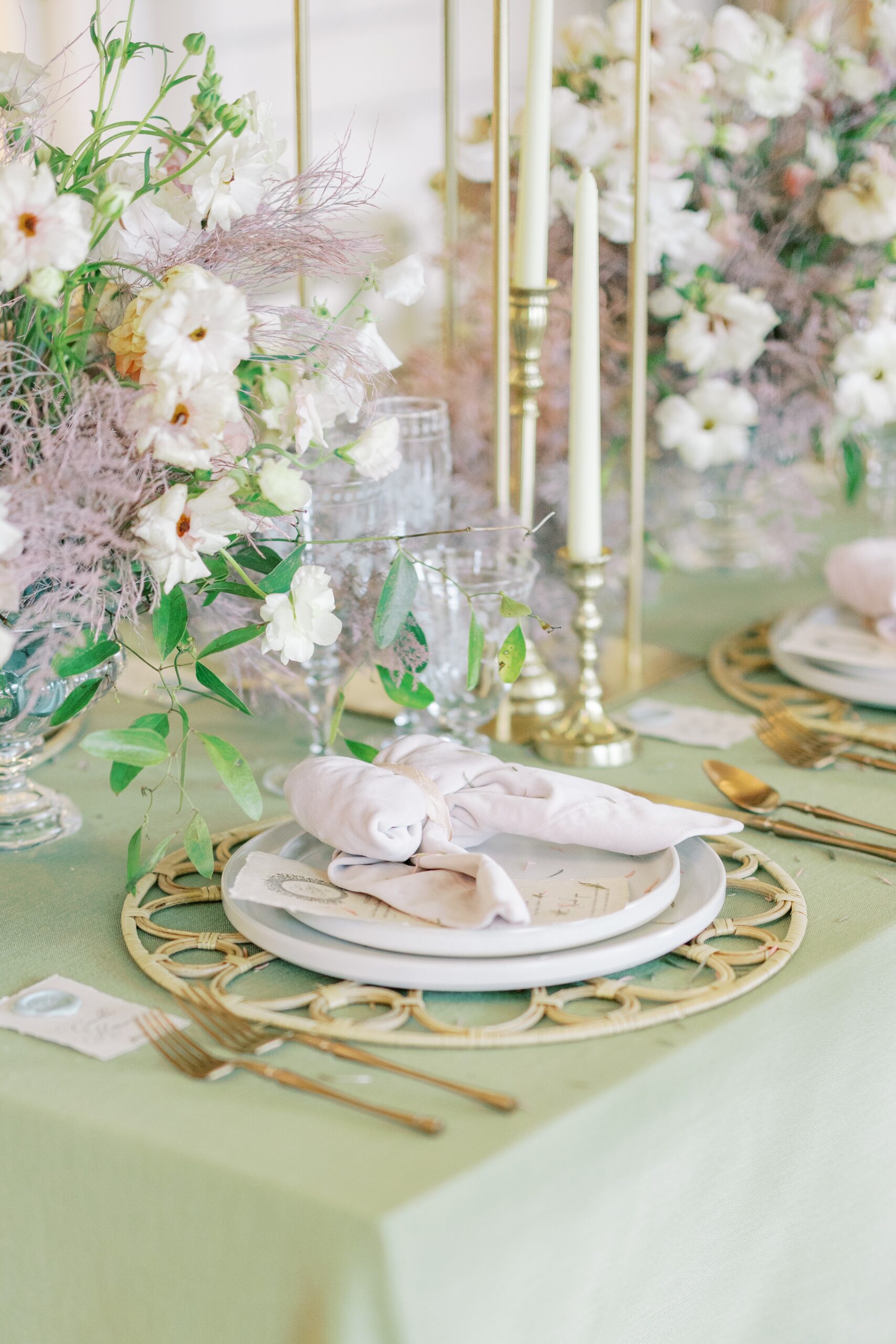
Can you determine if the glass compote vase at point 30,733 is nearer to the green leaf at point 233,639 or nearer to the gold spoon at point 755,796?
the green leaf at point 233,639

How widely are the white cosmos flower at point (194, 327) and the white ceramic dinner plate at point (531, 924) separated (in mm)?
291

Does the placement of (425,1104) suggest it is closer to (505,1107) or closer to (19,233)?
(505,1107)

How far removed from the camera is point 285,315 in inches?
32.4

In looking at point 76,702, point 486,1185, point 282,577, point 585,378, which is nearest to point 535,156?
point 585,378

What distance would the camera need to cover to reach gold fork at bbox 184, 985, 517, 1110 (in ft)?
1.89

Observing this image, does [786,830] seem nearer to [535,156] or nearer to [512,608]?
[512,608]

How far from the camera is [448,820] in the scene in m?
0.77

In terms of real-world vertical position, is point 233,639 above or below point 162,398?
below

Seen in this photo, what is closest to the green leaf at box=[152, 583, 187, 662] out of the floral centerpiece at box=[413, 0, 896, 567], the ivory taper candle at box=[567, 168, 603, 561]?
the ivory taper candle at box=[567, 168, 603, 561]

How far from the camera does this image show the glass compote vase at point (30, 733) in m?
0.79

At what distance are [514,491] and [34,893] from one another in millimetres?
607

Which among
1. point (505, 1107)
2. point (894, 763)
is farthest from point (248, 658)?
point (894, 763)

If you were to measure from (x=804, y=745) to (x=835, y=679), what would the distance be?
146mm

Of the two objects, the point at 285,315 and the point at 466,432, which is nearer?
the point at 285,315
